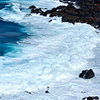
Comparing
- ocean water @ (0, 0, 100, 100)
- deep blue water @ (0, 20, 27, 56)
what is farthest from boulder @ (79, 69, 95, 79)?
deep blue water @ (0, 20, 27, 56)

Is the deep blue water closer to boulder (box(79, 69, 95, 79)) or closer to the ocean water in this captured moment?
the ocean water

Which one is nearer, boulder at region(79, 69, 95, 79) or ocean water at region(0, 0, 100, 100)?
ocean water at region(0, 0, 100, 100)

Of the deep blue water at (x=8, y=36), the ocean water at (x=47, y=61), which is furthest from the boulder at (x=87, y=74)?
the deep blue water at (x=8, y=36)

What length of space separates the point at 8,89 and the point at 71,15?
1524cm

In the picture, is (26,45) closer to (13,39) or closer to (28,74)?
(13,39)

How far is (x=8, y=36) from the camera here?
537 inches

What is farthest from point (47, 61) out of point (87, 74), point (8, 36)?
point (8, 36)

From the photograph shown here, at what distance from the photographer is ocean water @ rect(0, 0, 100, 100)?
7125 mm

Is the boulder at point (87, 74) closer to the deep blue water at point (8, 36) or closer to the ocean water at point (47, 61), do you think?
the ocean water at point (47, 61)

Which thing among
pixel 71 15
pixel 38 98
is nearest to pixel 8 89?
pixel 38 98

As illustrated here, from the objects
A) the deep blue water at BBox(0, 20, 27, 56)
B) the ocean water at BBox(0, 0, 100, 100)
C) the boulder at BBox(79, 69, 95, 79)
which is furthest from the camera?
the deep blue water at BBox(0, 20, 27, 56)

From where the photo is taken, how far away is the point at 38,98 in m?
6.56

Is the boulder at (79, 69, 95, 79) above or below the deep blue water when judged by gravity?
below

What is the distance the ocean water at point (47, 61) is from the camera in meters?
7.12
